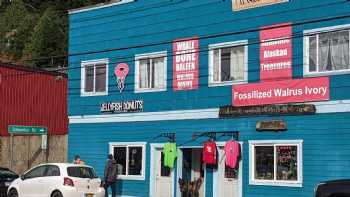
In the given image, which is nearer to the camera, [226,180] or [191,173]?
[226,180]

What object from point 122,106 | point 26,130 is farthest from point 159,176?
point 26,130

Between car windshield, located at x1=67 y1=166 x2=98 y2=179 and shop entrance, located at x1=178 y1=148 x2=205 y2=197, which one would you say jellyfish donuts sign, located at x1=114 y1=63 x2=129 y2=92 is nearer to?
shop entrance, located at x1=178 y1=148 x2=205 y2=197

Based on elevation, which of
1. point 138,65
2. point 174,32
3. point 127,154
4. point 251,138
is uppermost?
point 174,32

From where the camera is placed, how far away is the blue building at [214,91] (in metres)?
19.5

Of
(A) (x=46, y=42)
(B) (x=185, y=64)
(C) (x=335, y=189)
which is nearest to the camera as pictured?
(C) (x=335, y=189)

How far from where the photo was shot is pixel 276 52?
20.8 m

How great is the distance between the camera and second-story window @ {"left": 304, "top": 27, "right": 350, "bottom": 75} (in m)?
19.2

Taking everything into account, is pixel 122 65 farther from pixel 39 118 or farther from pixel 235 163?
pixel 39 118

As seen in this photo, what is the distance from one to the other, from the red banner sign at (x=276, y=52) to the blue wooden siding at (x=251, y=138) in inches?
57.4

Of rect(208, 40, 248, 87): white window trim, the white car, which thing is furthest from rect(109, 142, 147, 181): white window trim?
rect(208, 40, 248, 87): white window trim

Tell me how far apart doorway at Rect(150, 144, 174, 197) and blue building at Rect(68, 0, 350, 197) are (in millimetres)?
41

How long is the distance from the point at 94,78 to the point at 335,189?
1564cm

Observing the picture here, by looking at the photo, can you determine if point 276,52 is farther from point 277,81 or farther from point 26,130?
point 26,130

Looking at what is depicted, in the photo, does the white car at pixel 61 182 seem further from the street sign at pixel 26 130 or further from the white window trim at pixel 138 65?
the street sign at pixel 26 130
